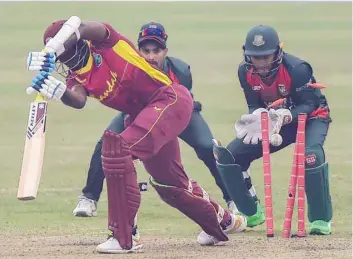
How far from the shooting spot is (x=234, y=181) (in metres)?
10.5

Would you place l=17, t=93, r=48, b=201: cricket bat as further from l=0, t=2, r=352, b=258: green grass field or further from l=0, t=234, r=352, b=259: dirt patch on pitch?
l=0, t=2, r=352, b=258: green grass field

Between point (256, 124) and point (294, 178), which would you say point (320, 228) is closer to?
point (294, 178)

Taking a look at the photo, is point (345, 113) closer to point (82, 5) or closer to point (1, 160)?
point (1, 160)

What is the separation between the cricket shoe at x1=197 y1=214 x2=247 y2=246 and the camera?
9.51m

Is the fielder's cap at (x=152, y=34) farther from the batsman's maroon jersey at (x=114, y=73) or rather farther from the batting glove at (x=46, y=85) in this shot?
the batting glove at (x=46, y=85)

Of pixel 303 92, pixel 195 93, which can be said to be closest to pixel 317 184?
pixel 303 92

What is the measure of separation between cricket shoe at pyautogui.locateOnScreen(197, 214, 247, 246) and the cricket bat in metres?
1.41

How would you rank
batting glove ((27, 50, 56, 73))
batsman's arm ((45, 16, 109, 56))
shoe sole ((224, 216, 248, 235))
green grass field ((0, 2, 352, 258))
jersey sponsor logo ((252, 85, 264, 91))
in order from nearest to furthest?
1. batting glove ((27, 50, 56, 73))
2. batsman's arm ((45, 16, 109, 56))
3. shoe sole ((224, 216, 248, 235))
4. jersey sponsor logo ((252, 85, 264, 91))
5. green grass field ((0, 2, 352, 258))

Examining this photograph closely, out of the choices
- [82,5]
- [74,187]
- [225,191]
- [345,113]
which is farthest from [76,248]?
[82,5]

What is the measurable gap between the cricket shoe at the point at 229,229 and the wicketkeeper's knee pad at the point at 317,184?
553 millimetres

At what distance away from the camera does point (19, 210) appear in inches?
466

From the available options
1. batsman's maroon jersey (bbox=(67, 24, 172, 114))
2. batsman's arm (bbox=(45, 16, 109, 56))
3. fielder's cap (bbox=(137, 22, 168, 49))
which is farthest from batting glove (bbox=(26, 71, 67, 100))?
fielder's cap (bbox=(137, 22, 168, 49))

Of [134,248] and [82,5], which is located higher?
[82,5]

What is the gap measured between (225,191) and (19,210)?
191cm
